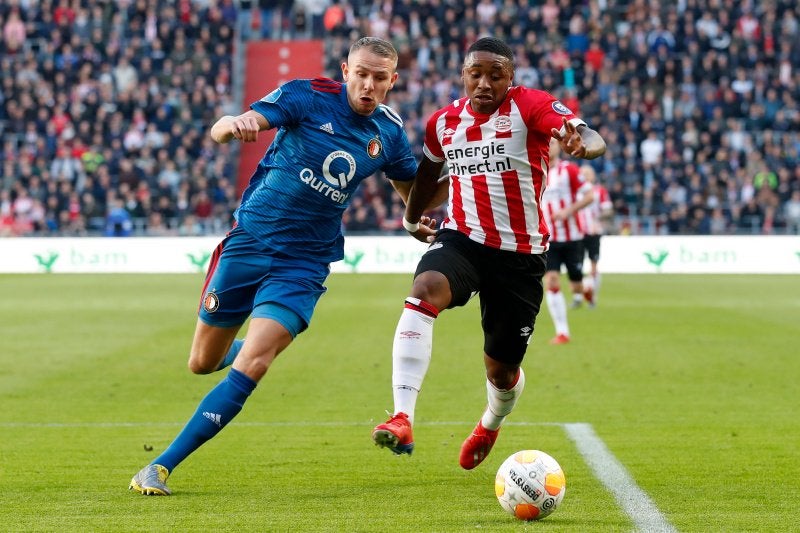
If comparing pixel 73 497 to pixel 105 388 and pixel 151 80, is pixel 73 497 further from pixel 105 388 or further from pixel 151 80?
pixel 151 80

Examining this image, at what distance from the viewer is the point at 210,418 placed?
253 inches

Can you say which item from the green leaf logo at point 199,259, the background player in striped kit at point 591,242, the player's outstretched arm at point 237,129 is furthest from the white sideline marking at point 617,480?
the green leaf logo at point 199,259

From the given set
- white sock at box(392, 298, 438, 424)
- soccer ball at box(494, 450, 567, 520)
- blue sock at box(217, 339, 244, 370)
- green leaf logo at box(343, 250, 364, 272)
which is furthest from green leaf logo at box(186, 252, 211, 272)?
soccer ball at box(494, 450, 567, 520)

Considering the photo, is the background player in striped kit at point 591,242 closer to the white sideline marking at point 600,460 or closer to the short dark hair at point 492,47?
the white sideline marking at point 600,460

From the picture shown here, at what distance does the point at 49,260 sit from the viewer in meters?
29.1

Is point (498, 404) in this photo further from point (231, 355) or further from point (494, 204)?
point (231, 355)

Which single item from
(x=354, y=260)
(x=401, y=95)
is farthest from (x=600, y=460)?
(x=401, y=95)

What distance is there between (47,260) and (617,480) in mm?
24213

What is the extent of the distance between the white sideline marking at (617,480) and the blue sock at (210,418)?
1930mm

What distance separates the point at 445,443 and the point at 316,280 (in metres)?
1.85

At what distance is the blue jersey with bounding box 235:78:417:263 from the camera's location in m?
6.88

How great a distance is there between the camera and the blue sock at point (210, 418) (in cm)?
640

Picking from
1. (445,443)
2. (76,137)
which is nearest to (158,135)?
(76,137)

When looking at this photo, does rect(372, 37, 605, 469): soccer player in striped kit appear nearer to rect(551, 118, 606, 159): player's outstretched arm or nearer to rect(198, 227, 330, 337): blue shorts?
rect(551, 118, 606, 159): player's outstretched arm
